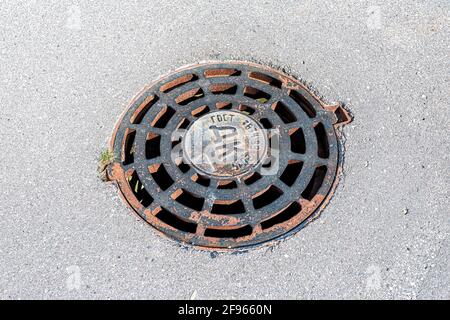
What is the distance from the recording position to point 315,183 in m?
2.77

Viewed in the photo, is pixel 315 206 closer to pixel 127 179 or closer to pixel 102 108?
pixel 127 179

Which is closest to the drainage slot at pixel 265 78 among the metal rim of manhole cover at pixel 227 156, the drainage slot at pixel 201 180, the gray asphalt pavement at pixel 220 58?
the metal rim of manhole cover at pixel 227 156

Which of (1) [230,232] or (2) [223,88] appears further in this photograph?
(2) [223,88]

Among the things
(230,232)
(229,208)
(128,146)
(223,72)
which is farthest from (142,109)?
(230,232)

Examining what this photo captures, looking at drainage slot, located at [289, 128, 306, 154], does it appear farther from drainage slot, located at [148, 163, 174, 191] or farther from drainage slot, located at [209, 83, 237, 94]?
drainage slot, located at [148, 163, 174, 191]

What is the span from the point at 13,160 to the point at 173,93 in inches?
35.5

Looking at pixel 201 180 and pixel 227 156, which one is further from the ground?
pixel 227 156

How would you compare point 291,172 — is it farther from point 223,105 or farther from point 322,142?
point 223,105

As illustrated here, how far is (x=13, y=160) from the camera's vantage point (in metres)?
2.85

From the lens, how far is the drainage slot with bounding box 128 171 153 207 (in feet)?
9.02

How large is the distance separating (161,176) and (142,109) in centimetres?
41

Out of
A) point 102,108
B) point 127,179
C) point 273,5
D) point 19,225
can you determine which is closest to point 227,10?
point 273,5

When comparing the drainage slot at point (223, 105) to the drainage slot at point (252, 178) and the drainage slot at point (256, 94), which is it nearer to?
the drainage slot at point (256, 94)

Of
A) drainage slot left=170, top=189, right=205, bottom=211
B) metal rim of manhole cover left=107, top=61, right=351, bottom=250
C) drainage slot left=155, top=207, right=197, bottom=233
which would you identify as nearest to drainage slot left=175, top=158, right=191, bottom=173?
metal rim of manhole cover left=107, top=61, right=351, bottom=250
